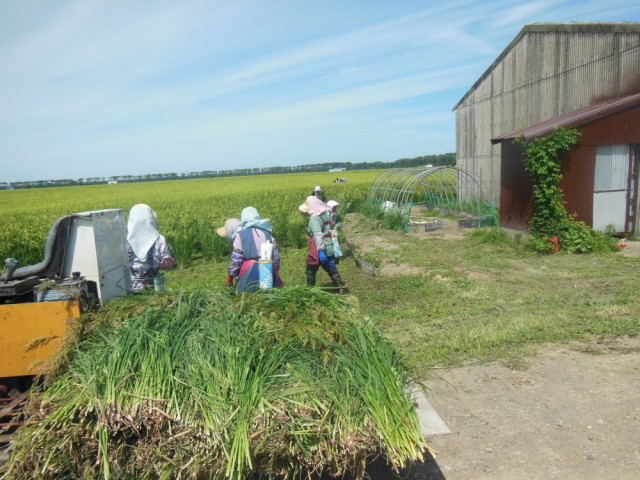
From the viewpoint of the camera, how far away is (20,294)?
3.46 metres

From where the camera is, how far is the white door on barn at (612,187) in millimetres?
11852

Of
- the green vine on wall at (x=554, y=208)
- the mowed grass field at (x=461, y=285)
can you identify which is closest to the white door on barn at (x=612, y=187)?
the green vine on wall at (x=554, y=208)

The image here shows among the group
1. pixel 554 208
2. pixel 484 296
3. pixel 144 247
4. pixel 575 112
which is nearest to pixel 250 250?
pixel 144 247

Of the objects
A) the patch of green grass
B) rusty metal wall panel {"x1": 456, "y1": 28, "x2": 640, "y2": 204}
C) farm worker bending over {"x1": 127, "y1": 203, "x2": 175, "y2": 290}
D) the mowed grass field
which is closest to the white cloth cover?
farm worker bending over {"x1": 127, "y1": 203, "x2": 175, "y2": 290}

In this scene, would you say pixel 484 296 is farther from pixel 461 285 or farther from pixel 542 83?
pixel 542 83

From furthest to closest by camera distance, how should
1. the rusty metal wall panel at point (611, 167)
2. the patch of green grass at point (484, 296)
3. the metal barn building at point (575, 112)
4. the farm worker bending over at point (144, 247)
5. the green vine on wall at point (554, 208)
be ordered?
the rusty metal wall panel at point (611, 167), the metal barn building at point (575, 112), the green vine on wall at point (554, 208), the patch of green grass at point (484, 296), the farm worker bending over at point (144, 247)

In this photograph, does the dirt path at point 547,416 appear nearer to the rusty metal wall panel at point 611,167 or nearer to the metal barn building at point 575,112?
the metal barn building at point 575,112

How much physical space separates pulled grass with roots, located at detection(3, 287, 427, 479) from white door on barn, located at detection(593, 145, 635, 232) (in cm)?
1095

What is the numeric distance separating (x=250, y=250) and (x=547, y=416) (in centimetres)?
304

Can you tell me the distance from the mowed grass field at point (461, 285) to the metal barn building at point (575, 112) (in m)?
1.84

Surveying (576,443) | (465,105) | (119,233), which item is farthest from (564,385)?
(465,105)

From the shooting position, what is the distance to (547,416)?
4133mm

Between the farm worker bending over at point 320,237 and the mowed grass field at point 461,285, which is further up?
the farm worker bending over at point 320,237

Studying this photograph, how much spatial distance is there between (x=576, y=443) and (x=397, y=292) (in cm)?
486
